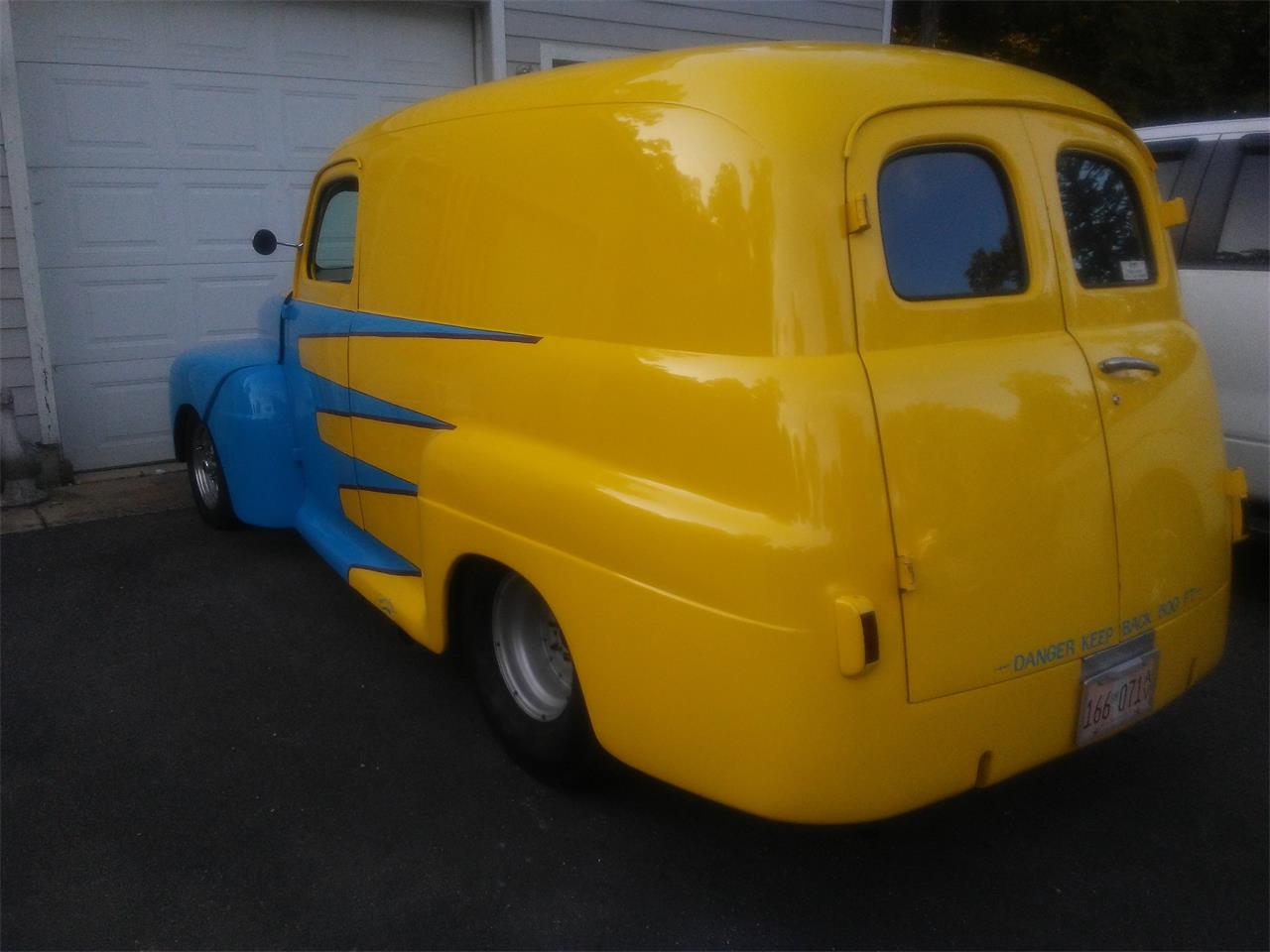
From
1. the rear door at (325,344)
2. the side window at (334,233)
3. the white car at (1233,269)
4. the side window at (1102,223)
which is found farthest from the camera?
the white car at (1233,269)

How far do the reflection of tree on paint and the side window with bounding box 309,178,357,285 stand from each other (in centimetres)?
245

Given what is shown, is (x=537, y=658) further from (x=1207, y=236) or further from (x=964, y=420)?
(x=1207, y=236)

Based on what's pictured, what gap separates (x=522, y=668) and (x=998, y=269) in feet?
5.99

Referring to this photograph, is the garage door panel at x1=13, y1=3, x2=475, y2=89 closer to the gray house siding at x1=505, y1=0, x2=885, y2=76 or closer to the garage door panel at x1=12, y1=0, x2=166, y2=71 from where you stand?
the garage door panel at x1=12, y1=0, x2=166, y2=71

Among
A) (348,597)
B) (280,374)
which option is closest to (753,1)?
(280,374)

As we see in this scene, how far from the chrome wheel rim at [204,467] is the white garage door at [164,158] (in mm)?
1234

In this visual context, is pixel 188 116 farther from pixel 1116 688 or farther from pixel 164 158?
pixel 1116 688

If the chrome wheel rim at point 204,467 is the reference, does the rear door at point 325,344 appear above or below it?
above

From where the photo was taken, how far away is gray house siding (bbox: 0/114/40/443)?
20.6ft

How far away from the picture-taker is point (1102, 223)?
3012 millimetres

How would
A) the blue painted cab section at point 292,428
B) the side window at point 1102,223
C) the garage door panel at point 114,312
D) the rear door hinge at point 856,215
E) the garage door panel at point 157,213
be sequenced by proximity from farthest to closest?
the garage door panel at point 114,312, the garage door panel at point 157,213, the blue painted cab section at point 292,428, the side window at point 1102,223, the rear door hinge at point 856,215

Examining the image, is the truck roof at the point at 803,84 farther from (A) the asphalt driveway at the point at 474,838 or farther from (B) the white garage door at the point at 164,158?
(B) the white garage door at the point at 164,158

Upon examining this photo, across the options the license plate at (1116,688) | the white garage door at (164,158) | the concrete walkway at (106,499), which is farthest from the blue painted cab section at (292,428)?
the license plate at (1116,688)

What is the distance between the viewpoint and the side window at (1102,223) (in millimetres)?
2900
